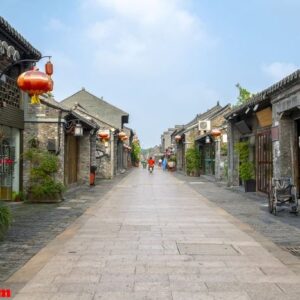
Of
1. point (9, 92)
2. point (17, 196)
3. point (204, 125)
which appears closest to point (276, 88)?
point (9, 92)

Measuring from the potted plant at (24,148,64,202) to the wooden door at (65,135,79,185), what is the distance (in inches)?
179

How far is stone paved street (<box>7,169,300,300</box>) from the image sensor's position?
500cm

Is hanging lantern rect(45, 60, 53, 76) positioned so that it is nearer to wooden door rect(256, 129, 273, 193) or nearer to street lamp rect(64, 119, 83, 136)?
street lamp rect(64, 119, 83, 136)

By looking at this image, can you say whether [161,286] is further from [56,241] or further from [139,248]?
[56,241]

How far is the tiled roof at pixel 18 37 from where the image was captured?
479 inches

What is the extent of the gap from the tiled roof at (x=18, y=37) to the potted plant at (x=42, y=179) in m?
3.04

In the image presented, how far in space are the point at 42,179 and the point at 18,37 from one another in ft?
14.4

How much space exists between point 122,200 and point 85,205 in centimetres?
199

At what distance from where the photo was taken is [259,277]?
18.4 ft

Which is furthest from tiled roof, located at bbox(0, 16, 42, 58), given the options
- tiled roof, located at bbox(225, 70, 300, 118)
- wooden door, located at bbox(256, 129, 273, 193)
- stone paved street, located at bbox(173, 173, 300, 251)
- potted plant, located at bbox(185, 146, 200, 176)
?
potted plant, located at bbox(185, 146, 200, 176)

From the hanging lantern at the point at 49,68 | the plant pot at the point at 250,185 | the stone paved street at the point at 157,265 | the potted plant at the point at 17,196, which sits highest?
the hanging lantern at the point at 49,68

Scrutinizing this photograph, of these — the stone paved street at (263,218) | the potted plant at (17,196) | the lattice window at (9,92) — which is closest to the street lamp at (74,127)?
the lattice window at (9,92)

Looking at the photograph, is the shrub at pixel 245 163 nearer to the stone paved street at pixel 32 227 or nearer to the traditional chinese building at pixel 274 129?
the traditional chinese building at pixel 274 129

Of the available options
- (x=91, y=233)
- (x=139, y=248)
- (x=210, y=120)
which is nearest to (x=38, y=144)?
(x=91, y=233)
